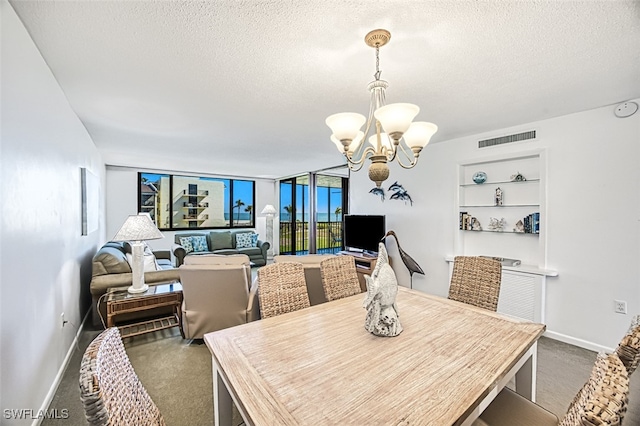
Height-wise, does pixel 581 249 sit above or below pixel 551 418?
above

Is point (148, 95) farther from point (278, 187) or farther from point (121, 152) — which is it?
point (278, 187)

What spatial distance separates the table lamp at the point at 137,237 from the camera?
9.53 ft

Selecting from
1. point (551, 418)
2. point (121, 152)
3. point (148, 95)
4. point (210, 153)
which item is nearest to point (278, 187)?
point (210, 153)

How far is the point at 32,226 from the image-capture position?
1.70m

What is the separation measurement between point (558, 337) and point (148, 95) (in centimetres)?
477

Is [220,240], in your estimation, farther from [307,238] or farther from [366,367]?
[366,367]

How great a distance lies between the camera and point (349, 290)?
2322 mm

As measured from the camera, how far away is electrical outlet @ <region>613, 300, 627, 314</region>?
103 inches

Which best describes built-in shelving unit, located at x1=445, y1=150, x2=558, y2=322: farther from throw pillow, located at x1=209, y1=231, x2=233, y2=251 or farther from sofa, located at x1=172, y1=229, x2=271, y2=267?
throw pillow, located at x1=209, y1=231, x2=233, y2=251

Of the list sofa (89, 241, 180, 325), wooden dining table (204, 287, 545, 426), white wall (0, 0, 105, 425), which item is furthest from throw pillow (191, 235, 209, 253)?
wooden dining table (204, 287, 545, 426)

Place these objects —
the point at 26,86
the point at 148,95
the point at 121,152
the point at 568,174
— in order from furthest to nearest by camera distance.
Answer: the point at 121,152
the point at 568,174
the point at 148,95
the point at 26,86

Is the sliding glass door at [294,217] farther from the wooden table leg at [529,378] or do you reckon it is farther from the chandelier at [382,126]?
the wooden table leg at [529,378]

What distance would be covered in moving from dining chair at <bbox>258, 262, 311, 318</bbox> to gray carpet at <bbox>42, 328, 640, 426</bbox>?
0.81m

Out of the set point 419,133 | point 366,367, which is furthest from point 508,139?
point 366,367
